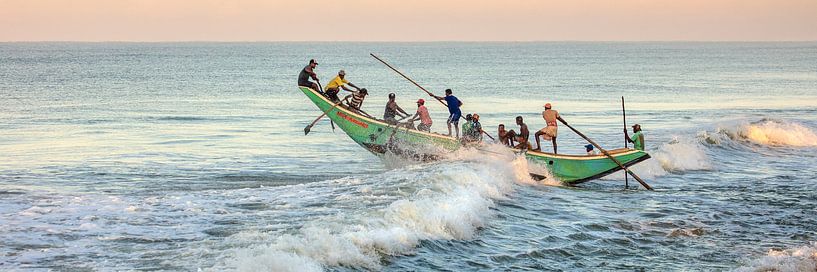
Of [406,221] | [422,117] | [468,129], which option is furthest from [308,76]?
[406,221]

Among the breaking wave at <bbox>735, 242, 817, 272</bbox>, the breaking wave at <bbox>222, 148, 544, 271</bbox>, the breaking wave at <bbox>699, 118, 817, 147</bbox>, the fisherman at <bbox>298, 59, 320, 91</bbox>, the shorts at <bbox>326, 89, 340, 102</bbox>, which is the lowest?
the breaking wave at <bbox>699, 118, 817, 147</bbox>

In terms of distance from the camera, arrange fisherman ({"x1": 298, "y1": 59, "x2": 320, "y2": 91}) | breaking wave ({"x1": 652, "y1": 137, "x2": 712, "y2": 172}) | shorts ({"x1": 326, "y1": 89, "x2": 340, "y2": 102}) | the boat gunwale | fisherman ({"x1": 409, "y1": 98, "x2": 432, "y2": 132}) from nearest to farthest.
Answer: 1. the boat gunwale
2. fisherman ({"x1": 298, "y1": 59, "x2": 320, "y2": 91})
3. fisherman ({"x1": 409, "y1": 98, "x2": 432, "y2": 132})
4. shorts ({"x1": 326, "y1": 89, "x2": 340, "y2": 102})
5. breaking wave ({"x1": 652, "y1": 137, "x2": 712, "y2": 172})

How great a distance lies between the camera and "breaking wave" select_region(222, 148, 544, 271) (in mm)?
14312

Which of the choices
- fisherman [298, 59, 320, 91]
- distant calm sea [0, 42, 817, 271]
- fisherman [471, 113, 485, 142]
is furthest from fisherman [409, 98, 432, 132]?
fisherman [298, 59, 320, 91]

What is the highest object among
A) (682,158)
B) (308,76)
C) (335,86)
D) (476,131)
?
(308,76)

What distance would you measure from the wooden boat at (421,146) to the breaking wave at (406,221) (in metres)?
0.57

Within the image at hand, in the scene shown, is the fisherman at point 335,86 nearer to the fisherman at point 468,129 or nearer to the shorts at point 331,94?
the shorts at point 331,94

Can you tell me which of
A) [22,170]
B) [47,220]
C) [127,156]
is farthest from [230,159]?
[47,220]

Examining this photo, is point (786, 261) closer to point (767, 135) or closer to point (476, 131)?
point (476, 131)

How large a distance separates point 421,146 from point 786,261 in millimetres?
11646

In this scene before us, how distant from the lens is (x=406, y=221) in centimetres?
1702

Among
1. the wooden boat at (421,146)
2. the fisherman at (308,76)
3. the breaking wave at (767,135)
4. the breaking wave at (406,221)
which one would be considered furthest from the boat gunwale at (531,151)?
the breaking wave at (767,135)

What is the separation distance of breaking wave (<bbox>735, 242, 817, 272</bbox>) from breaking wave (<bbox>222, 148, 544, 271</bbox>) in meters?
4.66

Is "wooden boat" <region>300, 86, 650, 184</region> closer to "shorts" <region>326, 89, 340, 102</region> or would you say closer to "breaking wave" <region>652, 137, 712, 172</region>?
"shorts" <region>326, 89, 340, 102</region>
